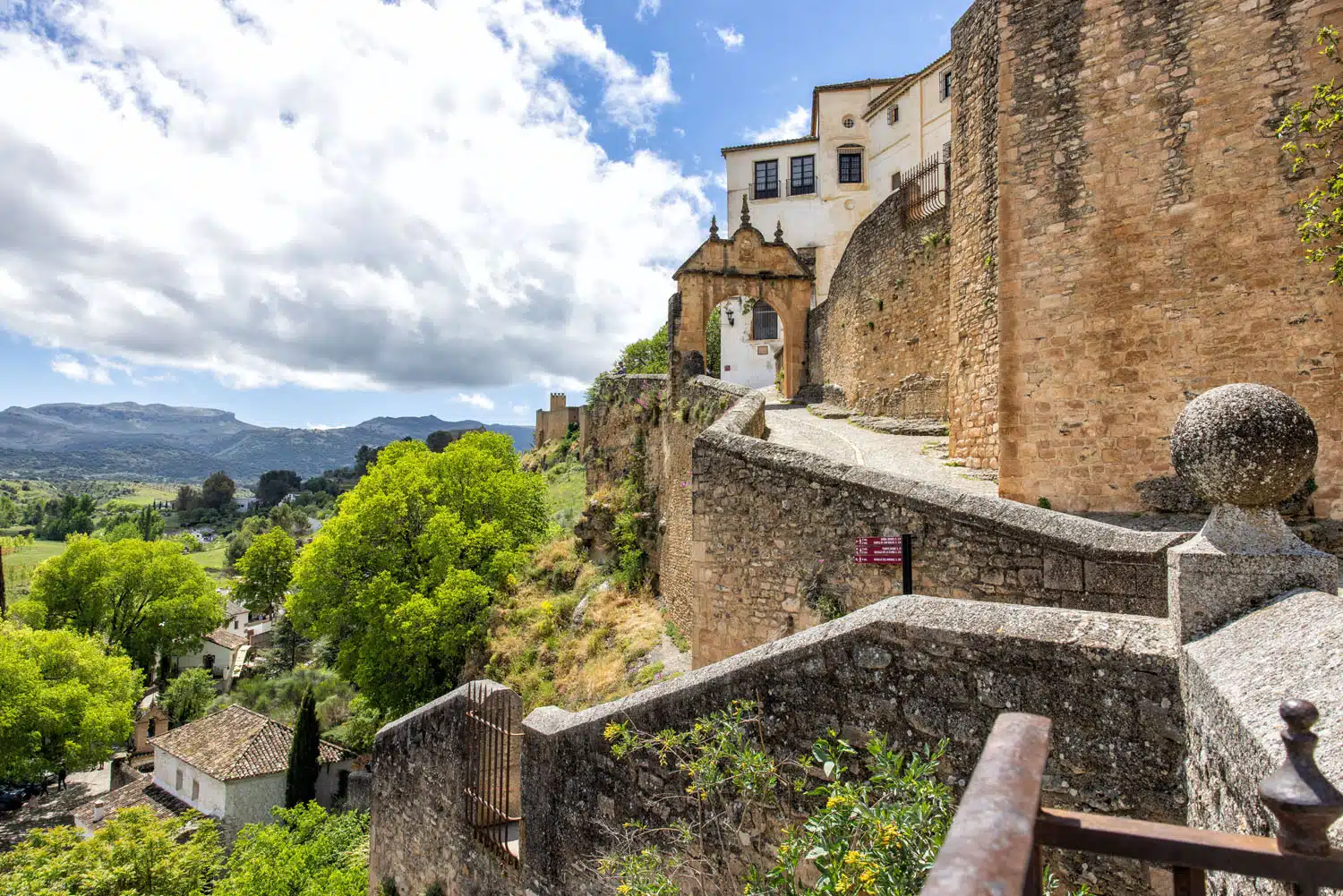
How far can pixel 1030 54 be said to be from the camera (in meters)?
8.70

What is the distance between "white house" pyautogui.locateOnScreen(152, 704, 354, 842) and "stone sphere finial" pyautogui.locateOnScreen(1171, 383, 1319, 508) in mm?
27184

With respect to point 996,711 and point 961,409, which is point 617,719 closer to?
point 996,711

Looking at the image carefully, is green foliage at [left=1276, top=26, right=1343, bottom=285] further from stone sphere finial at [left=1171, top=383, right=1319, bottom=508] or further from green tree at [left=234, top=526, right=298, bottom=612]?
green tree at [left=234, top=526, right=298, bottom=612]

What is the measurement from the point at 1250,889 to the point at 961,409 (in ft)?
→ 29.4

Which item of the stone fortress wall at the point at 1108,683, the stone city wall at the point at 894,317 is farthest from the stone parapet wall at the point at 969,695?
the stone city wall at the point at 894,317

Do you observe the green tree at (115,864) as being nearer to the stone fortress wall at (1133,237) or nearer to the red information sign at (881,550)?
the red information sign at (881,550)

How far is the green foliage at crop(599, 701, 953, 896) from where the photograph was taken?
2674 millimetres

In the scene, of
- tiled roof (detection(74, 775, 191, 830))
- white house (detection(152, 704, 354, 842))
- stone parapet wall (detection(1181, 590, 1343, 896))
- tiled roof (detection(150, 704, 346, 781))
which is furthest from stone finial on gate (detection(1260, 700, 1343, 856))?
tiled roof (detection(74, 775, 191, 830))

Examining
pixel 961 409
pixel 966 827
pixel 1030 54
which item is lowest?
pixel 966 827

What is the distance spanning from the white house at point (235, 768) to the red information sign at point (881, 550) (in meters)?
23.8

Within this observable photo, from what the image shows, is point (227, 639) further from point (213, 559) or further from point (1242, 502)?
point (1242, 502)

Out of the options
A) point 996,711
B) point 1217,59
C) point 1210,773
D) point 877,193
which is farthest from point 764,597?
point 877,193

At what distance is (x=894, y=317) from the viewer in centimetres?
1734

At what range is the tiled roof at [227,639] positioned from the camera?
1922 inches
